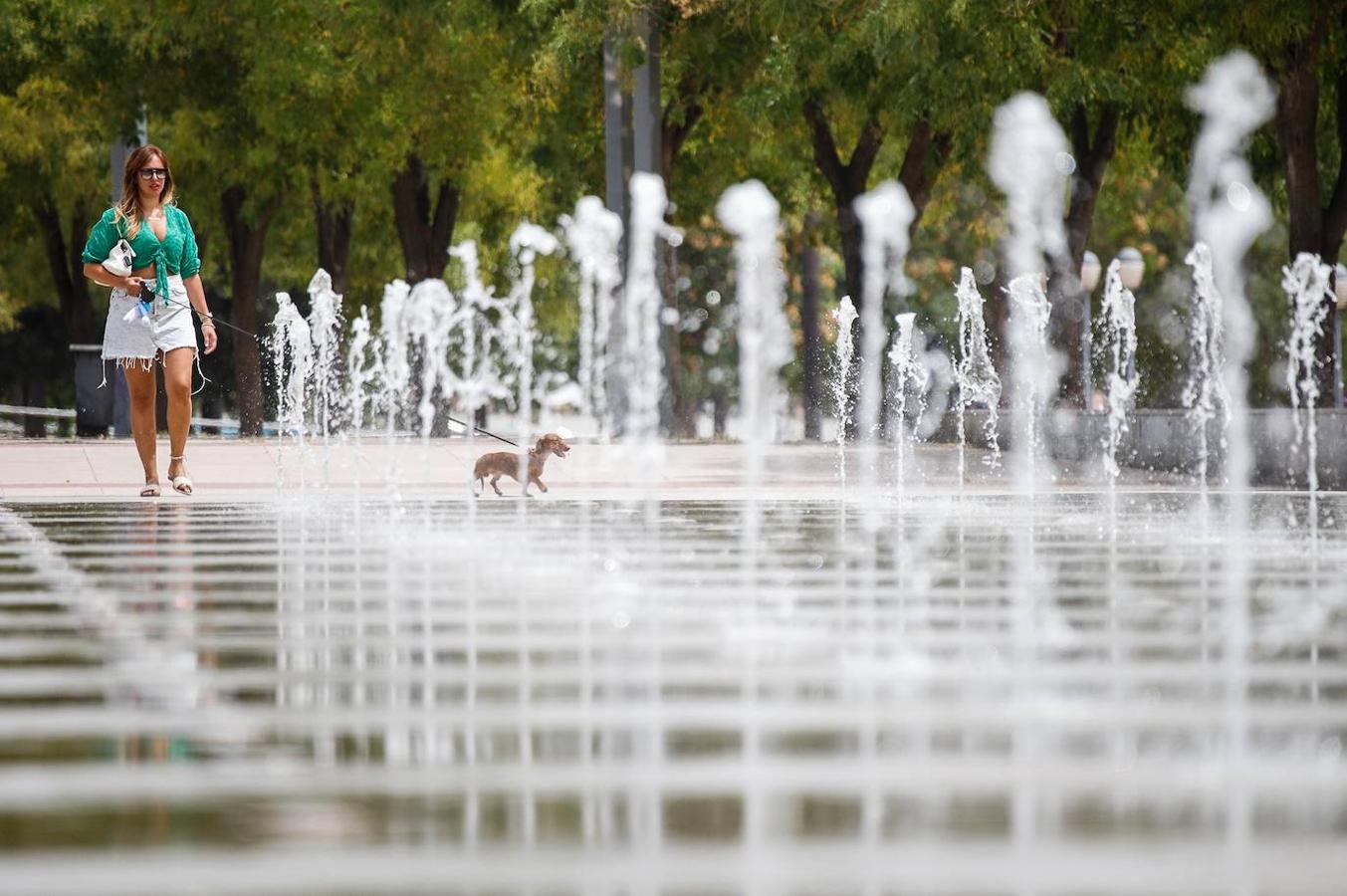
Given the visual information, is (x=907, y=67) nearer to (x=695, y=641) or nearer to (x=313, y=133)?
(x=313, y=133)

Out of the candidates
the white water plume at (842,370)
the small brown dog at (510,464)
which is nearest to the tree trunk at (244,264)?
the white water plume at (842,370)

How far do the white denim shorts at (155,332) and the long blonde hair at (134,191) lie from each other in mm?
381

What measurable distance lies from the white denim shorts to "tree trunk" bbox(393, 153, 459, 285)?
877 inches

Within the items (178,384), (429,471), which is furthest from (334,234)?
(178,384)

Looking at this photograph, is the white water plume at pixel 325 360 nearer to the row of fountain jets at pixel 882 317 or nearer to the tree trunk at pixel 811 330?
the row of fountain jets at pixel 882 317

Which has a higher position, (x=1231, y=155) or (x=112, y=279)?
(x=1231, y=155)

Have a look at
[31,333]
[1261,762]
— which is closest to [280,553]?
[1261,762]

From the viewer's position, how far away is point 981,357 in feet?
140

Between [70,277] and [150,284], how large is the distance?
31.9 m

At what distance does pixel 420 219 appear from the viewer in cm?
3956

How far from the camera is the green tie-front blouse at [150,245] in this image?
16.2m

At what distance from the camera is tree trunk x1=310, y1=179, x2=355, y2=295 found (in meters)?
43.1

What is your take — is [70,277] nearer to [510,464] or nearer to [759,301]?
[759,301]

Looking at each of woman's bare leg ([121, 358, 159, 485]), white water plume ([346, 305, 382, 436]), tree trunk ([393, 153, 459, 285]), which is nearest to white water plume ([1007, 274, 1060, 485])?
tree trunk ([393, 153, 459, 285])
